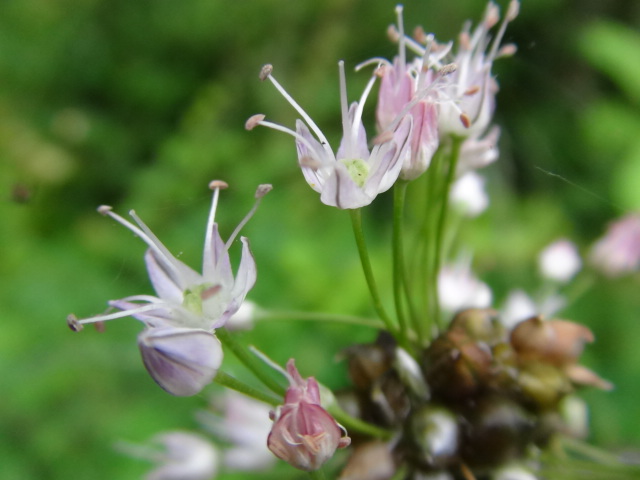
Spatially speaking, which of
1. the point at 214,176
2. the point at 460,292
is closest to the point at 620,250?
the point at 460,292

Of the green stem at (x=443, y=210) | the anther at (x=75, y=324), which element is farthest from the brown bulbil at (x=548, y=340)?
the anther at (x=75, y=324)

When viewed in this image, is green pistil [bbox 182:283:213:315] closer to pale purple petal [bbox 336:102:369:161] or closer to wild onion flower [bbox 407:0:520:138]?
pale purple petal [bbox 336:102:369:161]

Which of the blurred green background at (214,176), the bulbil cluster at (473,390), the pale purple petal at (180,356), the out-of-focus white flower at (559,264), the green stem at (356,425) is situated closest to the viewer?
the pale purple petal at (180,356)

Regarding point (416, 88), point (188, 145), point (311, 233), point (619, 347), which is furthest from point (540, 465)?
point (188, 145)

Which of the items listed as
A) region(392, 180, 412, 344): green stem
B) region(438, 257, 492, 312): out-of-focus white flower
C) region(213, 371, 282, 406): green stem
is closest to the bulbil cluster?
region(392, 180, 412, 344): green stem

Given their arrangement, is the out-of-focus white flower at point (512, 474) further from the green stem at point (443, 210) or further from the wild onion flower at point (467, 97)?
the wild onion flower at point (467, 97)

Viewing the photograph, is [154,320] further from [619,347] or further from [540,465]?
[619,347]
